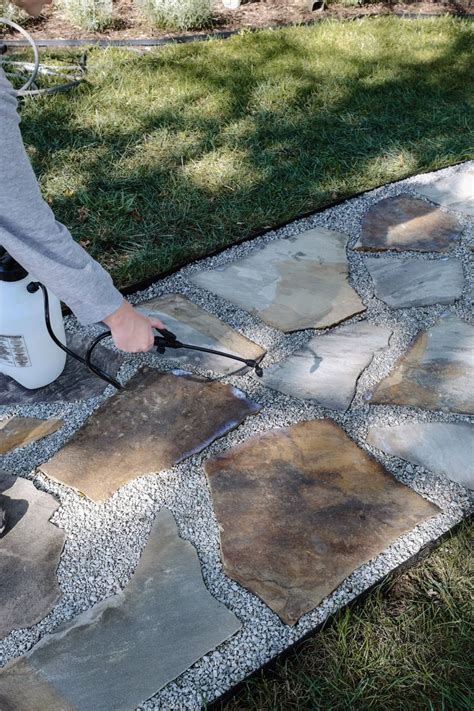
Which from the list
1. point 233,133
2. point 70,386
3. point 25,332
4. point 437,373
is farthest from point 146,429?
point 233,133

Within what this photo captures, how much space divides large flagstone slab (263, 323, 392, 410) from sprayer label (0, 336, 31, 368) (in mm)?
663

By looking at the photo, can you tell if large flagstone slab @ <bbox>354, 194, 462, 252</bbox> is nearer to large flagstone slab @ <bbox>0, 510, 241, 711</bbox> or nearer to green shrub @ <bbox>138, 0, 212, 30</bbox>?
large flagstone slab @ <bbox>0, 510, 241, 711</bbox>

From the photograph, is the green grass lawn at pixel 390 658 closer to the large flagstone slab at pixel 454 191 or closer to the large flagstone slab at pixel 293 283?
the large flagstone slab at pixel 293 283

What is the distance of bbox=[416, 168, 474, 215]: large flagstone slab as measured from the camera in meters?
2.78

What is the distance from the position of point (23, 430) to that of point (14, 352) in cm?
21

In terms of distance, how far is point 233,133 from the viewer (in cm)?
324

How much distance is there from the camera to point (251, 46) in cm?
417

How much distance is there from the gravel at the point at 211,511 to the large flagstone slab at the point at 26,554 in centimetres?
2

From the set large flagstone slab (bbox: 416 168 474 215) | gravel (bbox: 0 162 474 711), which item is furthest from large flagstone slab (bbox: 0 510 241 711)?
large flagstone slab (bbox: 416 168 474 215)

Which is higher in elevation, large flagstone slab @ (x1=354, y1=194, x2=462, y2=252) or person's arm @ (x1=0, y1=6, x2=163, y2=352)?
person's arm @ (x1=0, y1=6, x2=163, y2=352)

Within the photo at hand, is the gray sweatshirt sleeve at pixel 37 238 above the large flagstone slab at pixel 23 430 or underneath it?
above

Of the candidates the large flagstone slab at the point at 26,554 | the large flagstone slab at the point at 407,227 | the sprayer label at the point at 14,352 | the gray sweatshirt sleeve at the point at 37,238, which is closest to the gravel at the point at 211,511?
the large flagstone slab at the point at 26,554

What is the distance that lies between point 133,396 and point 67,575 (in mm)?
557

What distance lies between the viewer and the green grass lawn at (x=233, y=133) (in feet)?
8.78
